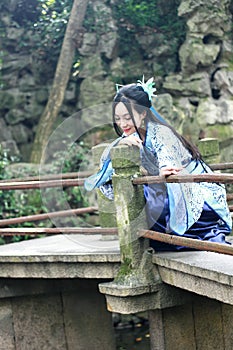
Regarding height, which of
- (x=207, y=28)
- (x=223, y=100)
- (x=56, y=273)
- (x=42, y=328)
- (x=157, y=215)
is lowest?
(x=42, y=328)

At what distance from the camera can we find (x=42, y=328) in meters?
6.11

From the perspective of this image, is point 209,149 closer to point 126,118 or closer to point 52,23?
point 126,118

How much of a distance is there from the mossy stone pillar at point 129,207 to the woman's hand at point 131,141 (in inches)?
5.0

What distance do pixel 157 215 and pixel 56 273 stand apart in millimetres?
1041

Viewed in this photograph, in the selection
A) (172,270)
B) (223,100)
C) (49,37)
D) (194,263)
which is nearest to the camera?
(194,263)

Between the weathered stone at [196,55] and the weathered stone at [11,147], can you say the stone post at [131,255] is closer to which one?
the weathered stone at [196,55]

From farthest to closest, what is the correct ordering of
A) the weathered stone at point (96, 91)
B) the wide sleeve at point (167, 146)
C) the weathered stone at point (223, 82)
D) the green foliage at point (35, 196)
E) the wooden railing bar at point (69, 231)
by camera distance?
the weathered stone at point (96, 91), the weathered stone at point (223, 82), the green foliage at point (35, 196), the wooden railing bar at point (69, 231), the wide sleeve at point (167, 146)

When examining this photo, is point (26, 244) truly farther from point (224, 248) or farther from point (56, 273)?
point (224, 248)

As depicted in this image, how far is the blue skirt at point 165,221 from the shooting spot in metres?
4.94

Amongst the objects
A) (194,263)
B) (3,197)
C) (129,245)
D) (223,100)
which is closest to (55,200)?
(3,197)

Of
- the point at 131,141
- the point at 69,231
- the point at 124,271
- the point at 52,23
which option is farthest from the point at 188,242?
the point at 52,23

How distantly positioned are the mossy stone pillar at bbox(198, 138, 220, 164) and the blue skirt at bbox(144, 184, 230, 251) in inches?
38.1

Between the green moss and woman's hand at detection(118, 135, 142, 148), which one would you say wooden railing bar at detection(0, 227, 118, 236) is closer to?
the green moss

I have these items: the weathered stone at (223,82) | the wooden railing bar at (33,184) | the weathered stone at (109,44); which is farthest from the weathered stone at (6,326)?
the weathered stone at (109,44)
